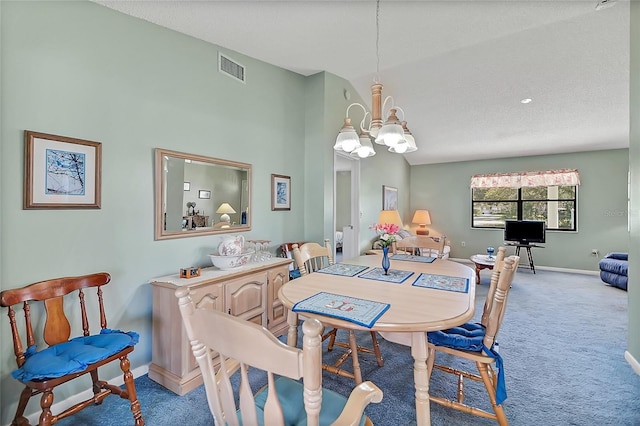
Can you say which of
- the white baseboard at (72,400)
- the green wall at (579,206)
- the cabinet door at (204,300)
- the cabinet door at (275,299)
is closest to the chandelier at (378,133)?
the cabinet door at (275,299)

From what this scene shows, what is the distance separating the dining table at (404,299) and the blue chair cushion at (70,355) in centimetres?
96

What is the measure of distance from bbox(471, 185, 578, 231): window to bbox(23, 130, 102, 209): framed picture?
693cm

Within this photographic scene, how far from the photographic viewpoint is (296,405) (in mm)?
1104

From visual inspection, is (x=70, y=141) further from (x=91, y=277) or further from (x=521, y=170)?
(x=521, y=170)

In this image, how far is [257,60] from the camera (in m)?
3.06

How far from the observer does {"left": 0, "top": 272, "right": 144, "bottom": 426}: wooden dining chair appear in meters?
1.39

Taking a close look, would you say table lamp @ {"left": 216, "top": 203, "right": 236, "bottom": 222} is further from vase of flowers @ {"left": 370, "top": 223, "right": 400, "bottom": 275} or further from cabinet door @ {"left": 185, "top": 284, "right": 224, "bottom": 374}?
vase of flowers @ {"left": 370, "top": 223, "right": 400, "bottom": 275}

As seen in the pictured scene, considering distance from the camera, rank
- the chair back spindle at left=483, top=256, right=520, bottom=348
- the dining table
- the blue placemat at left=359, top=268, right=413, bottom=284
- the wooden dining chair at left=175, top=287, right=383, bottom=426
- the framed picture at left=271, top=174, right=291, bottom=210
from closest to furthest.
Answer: the wooden dining chair at left=175, top=287, right=383, bottom=426 < the dining table < the chair back spindle at left=483, top=256, right=520, bottom=348 < the blue placemat at left=359, top=268, right=413, bottom=284 < the framed picture at left=271, top=174, right=291, bottom=210

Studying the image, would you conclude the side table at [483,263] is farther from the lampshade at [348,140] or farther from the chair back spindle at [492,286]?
the lampshade at [348,140]

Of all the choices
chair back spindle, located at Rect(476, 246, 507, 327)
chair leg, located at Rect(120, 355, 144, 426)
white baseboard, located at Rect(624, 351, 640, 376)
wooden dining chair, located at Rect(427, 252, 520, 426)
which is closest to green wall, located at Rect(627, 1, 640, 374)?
white baseboard, located at Rect(624, 351, 640, 376)

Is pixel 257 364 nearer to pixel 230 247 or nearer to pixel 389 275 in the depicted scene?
pixel 389 275

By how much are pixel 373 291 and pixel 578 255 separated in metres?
6.20

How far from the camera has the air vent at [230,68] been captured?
2.70m

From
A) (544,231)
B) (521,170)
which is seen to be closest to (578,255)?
(544,231)
